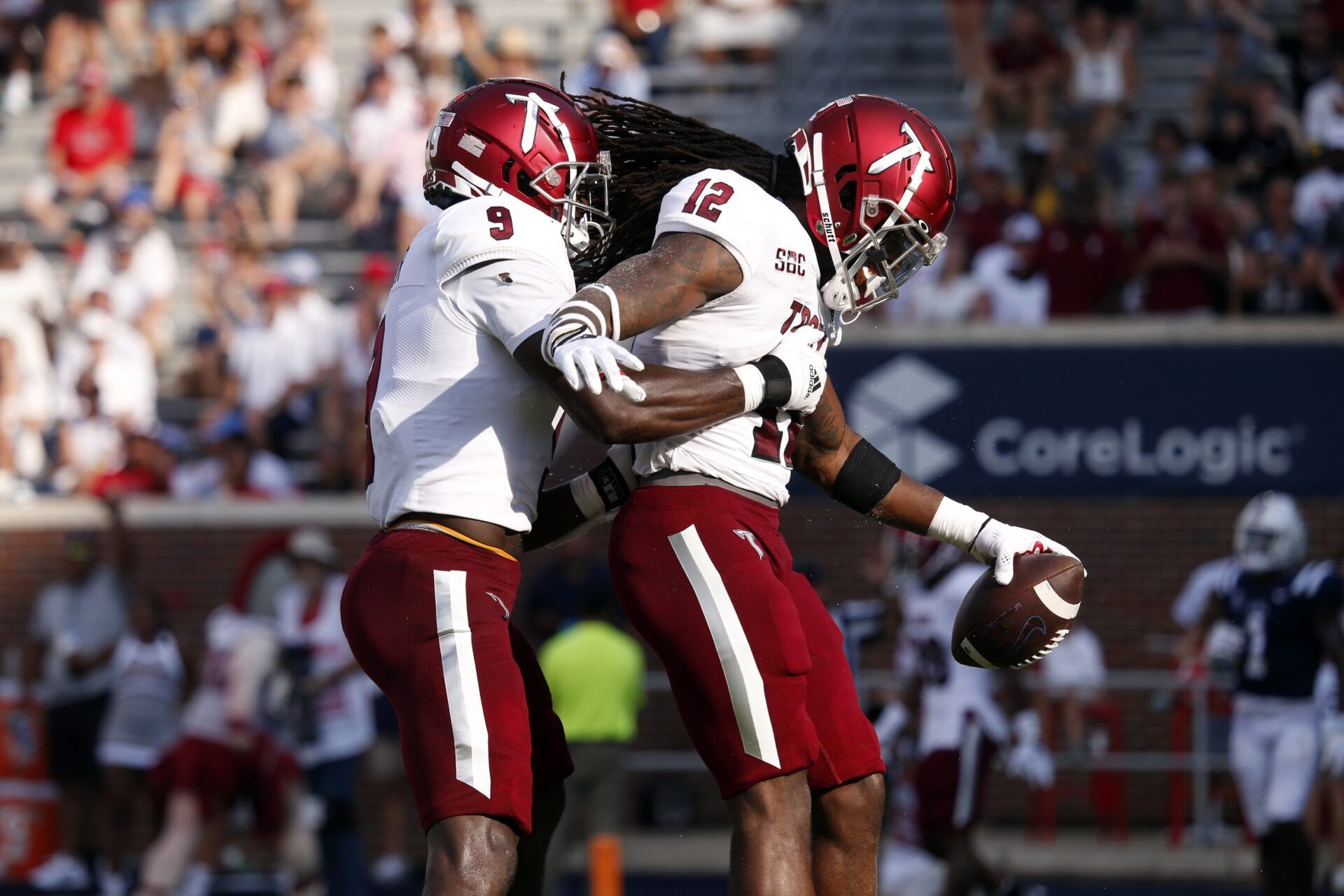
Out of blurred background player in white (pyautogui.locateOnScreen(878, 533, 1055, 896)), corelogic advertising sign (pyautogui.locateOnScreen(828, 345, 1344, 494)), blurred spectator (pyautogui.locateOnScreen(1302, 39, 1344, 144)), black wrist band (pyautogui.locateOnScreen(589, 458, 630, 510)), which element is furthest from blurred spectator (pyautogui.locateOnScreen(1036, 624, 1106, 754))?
black wrist band (pyautogui.locateOnScreen(589, 458, 630, 510))

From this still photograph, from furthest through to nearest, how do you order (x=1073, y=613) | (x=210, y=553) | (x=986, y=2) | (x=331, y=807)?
1. (x=986, y=2)
2. (x=210, y=553)
3. (x=331, y=807)
4. (x=1073, y=613)

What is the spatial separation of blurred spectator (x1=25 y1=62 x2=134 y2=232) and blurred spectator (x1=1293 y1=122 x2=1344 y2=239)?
8.77 metres

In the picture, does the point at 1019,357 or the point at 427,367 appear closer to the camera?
the point at 427,367

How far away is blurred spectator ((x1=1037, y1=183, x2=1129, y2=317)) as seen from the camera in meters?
12.4

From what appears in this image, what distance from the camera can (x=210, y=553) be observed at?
43.4ft

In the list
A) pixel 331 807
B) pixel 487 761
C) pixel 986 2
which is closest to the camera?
pixel 487 761

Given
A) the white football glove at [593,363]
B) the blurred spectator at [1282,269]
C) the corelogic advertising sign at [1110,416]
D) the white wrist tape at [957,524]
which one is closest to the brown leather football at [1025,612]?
the white wrist tape at [957,524]

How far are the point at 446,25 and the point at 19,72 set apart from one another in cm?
414

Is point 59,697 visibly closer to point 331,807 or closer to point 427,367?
point 331,807

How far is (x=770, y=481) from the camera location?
4.97 meters

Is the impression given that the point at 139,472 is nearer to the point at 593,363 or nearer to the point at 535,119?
the point at 535,119

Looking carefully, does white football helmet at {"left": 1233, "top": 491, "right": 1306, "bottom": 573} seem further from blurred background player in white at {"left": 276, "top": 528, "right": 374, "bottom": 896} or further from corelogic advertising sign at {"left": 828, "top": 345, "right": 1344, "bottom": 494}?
blurred background player in white at {"left": 276, "top": 528, "right": 374, "bottom": 896}

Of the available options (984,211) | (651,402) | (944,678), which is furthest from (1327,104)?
(651,402)

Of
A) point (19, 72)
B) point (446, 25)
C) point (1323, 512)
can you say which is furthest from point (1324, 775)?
point (19, 72)
